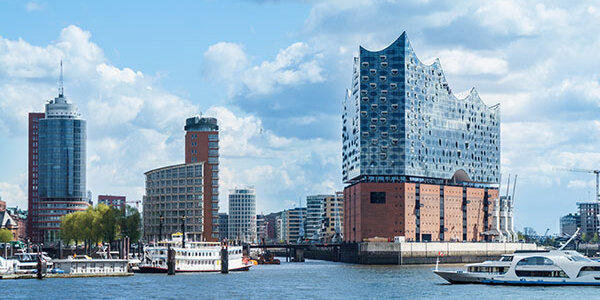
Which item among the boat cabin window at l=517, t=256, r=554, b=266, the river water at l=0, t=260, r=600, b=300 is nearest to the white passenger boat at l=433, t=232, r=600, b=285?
the boat cabin window at l=517, t=256, r=554, b=266

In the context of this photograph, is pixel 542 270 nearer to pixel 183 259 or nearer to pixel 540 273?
pixel 540 273

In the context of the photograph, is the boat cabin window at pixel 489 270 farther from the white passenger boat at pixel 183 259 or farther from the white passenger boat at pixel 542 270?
the white passenger boat at pixel 183 259

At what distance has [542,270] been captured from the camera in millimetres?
127438

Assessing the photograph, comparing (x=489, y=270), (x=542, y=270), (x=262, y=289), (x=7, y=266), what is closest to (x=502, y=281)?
(x=489, y=270)

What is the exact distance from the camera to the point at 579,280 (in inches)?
4956

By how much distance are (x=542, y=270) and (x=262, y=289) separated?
37602 mm

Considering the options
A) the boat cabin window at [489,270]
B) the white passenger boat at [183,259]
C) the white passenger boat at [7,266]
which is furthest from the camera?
the white passenger boat at [183,259]

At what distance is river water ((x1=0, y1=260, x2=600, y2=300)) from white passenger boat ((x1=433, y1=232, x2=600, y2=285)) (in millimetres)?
1444

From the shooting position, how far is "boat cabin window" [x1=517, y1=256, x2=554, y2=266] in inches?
5012

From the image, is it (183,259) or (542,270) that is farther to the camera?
(183,259)

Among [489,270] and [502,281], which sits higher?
[489,270]

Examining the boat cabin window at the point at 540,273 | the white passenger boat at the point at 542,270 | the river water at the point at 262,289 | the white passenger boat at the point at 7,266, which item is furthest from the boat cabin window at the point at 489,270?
the white passenger boat at the point at 7,266

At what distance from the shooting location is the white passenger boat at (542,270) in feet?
413

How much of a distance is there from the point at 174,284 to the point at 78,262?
26279mm
